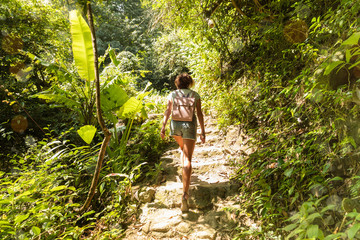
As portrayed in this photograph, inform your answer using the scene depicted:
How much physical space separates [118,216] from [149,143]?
146 centimetres

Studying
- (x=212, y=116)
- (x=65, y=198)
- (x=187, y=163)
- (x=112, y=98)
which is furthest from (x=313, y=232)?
(x=212, y=116)

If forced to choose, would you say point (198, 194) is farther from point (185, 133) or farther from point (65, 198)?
point (65, 198)

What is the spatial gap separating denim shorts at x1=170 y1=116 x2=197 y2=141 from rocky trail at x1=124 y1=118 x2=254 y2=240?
73 cm

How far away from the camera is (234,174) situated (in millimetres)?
2705

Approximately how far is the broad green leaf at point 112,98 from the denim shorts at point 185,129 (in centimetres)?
122

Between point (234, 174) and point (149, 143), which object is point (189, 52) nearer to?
point (149, 143)

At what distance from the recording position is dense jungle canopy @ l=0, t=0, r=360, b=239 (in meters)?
1.62

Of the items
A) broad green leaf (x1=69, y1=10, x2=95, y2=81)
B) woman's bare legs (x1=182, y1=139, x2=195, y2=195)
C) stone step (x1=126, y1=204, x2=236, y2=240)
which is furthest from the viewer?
broad green leaf (x1=69, y1=10, x2=95, y2=81)

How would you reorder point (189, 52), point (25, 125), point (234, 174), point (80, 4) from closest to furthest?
1. point (80, 4)
2. point (234, 174)
3. point (25, 125)
4. point (189, 52)

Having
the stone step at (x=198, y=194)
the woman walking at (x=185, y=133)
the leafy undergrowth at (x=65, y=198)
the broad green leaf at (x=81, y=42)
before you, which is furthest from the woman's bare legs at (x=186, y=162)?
the broad green leaf at (x=81, y=42)

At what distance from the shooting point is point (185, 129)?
8.16ft

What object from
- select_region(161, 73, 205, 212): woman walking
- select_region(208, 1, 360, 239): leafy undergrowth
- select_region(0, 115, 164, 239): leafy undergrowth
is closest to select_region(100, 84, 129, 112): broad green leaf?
select_region(0, 115, 164, 239): leafy undergrowth

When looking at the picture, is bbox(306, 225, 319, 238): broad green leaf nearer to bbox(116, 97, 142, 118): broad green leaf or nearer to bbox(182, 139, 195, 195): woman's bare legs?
bbox(182, 139, 195, 195): woman's bare legs

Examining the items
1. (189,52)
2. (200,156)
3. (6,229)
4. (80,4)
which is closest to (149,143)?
(200,156)
